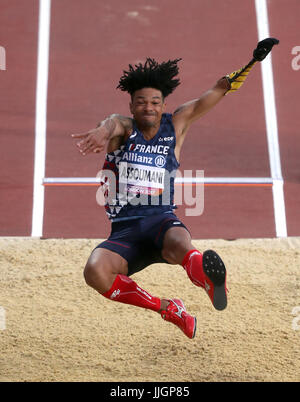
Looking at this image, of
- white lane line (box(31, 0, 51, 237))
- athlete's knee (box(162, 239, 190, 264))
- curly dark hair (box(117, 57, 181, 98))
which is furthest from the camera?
white lane line (box(31, 0, 51, 237))

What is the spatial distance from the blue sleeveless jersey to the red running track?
9.62 feet

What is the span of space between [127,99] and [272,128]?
7.56ft

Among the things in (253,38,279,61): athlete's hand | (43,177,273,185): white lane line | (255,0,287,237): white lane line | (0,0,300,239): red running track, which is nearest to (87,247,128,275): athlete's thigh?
(253,38,279,61): athlete's hand

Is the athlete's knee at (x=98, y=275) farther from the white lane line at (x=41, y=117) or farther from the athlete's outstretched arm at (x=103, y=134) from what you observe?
the white lane line at (x=41, y=117)

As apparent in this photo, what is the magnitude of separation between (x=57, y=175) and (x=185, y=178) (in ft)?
5.89

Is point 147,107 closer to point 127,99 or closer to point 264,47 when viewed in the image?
point 264,47

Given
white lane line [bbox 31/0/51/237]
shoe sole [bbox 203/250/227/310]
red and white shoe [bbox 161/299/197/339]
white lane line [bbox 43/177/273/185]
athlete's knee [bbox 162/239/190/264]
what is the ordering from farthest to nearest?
white lane line [bbox 43/177/273/185], white lane line [bbox 31/0/51/237], red and white shoe [bbox 161/299/197/339], athlete's knee [bbox 162/239/190/264], shoe sole [bbox 203/250/227/310]

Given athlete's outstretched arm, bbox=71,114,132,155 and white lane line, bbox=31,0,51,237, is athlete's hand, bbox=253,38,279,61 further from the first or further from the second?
white lane line, bbox=31,0,51,237

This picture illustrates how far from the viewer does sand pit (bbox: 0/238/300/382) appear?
5.21 meters

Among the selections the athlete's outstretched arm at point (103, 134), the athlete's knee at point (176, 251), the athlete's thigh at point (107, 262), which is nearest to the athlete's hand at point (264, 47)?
the athlete's outstretched arm at point (103, 134)

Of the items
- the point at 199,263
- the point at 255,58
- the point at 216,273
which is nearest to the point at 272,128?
the point at 255,58

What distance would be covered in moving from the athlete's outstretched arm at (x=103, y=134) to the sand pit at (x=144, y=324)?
1.89 metres

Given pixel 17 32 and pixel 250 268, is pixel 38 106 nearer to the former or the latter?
pixel 17 32

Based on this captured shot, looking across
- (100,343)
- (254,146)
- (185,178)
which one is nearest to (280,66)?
(254,146)
